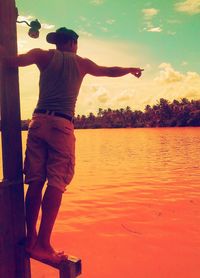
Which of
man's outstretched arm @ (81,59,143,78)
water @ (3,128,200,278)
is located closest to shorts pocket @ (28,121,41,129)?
man's outstretched arm @ (81,59,143,78)

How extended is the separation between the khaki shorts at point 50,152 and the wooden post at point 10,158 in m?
0.11

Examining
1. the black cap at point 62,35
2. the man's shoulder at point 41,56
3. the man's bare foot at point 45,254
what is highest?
the black cap at point 62,35

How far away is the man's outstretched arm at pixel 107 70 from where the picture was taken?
9.70ft

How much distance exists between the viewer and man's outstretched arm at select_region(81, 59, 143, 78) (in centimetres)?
296

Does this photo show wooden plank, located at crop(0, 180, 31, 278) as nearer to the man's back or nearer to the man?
the man

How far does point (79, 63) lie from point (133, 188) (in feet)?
18.8

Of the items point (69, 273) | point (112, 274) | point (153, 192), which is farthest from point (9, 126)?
point (153, 192)

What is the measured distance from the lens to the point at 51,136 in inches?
110

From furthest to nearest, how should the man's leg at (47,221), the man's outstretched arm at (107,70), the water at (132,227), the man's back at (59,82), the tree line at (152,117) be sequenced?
the tree line at (152,117) < the water at (132,227) < the man's outstretched arm at (107,70) < the man's back at (59,82) < the man's leg at (47,221)

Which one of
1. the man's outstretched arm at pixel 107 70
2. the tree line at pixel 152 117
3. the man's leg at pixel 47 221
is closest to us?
the man's leg at pixel 47 221

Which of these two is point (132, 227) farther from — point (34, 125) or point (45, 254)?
point (34, 125)

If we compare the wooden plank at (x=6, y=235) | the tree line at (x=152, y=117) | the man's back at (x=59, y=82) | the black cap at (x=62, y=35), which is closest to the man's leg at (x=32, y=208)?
the wooden plank at (x=6, y=235)

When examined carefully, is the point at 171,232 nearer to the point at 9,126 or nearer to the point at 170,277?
the point at 170,277

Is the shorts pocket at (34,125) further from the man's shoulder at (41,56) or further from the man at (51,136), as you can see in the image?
the man's shoulder at (41,56)
